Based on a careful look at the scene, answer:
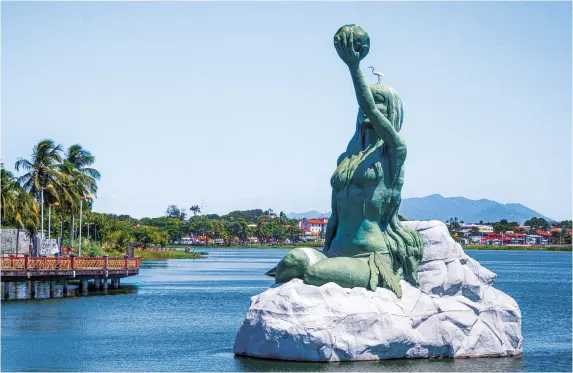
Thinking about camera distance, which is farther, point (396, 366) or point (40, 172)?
point (40, 172)

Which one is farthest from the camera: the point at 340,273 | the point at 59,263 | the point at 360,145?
the point at 59,263

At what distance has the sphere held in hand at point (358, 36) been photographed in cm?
2267

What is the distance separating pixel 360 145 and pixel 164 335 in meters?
9.55

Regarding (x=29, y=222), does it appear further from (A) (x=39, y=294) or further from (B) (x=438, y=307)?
(B) (x=438, y=307)

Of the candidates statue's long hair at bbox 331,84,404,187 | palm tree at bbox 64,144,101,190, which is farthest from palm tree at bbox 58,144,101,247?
statue's long hair at bbox 331,84,404,187

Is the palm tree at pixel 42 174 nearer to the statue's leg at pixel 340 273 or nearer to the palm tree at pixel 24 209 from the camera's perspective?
the palm tree at pixel 24 209

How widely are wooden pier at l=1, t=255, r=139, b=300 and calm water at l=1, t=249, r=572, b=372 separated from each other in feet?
5.37

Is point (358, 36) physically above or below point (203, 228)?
above

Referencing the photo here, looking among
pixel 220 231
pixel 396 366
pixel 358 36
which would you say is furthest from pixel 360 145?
pixel 220 231

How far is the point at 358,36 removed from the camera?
22656 mm

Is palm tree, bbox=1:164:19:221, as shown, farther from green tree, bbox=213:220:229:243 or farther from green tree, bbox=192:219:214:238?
green tree, bbox=213:220:229:243

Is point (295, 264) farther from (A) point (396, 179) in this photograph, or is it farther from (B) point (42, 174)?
(B) point (42, 174)

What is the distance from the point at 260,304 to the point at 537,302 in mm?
26075

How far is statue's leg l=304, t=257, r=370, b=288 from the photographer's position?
22.6 meters
